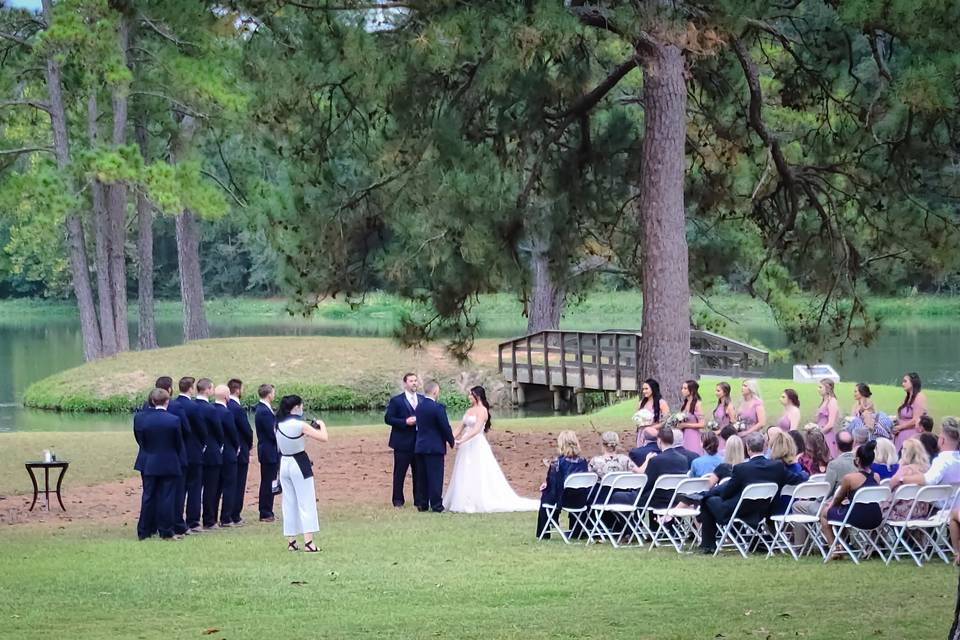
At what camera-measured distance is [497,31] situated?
16344 mm

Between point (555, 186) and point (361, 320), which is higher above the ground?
point (555, 186)

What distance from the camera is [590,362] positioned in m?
35.6

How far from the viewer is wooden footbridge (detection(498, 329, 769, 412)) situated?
108 feet

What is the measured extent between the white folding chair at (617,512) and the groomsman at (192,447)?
4067 millimetres

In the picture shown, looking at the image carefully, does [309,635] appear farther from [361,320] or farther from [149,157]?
[361,320]

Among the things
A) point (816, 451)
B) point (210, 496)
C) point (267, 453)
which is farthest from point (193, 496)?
point (816, 451)

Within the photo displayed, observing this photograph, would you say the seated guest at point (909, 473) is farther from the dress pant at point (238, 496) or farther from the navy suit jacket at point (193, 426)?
the dress pant at point (238, 496)

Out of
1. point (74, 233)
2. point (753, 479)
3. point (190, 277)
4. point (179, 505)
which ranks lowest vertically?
point (179, 505)

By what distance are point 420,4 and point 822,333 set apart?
906cm

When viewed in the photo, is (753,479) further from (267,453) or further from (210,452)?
(267,453)

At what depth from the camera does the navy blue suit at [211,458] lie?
14148 mm

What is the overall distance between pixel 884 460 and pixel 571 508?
9.41 ft

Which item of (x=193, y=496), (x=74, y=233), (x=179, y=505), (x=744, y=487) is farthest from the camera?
(x=74, y=233)

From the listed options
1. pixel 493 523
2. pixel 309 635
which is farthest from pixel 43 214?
pixel 309 635
